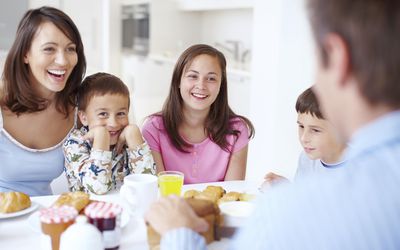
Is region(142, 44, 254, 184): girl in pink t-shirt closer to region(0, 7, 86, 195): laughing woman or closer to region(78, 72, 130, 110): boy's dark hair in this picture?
region(78, 72, 130, 110): boy's dark hair

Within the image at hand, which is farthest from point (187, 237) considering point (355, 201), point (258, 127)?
point (258, 127)

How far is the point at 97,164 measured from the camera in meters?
1.42

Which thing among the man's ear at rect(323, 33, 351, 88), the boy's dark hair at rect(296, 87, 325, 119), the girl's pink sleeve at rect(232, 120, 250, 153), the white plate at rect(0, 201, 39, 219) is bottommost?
the white plate at rect(0, 201, 39, 219)

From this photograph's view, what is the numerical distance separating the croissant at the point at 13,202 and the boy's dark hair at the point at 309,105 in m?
0.98

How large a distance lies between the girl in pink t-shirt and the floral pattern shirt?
0.19 m

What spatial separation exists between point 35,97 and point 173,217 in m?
1.01

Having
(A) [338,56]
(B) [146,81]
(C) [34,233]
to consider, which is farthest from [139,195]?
(B) [146,81]

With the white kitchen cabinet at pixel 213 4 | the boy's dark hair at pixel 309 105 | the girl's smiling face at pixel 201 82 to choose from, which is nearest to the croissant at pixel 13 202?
the girl's smiling face at pixel 201 82

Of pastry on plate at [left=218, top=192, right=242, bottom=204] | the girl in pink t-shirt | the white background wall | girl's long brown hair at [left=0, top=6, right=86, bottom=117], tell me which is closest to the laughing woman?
girl's long brown hair at [left=0, top=6, right=86, bottom=117]

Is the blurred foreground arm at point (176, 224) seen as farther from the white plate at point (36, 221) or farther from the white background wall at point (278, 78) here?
the white background wall at point (278, 78)

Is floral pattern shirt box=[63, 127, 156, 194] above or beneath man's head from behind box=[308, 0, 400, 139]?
beneath

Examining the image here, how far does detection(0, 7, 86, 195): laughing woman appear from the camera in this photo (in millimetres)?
1561

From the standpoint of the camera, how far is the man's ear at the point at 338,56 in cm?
60

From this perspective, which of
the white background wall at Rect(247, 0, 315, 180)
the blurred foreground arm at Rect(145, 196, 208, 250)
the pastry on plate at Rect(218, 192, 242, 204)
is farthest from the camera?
the white background wall at Rect(247, 0, 315, 180)
